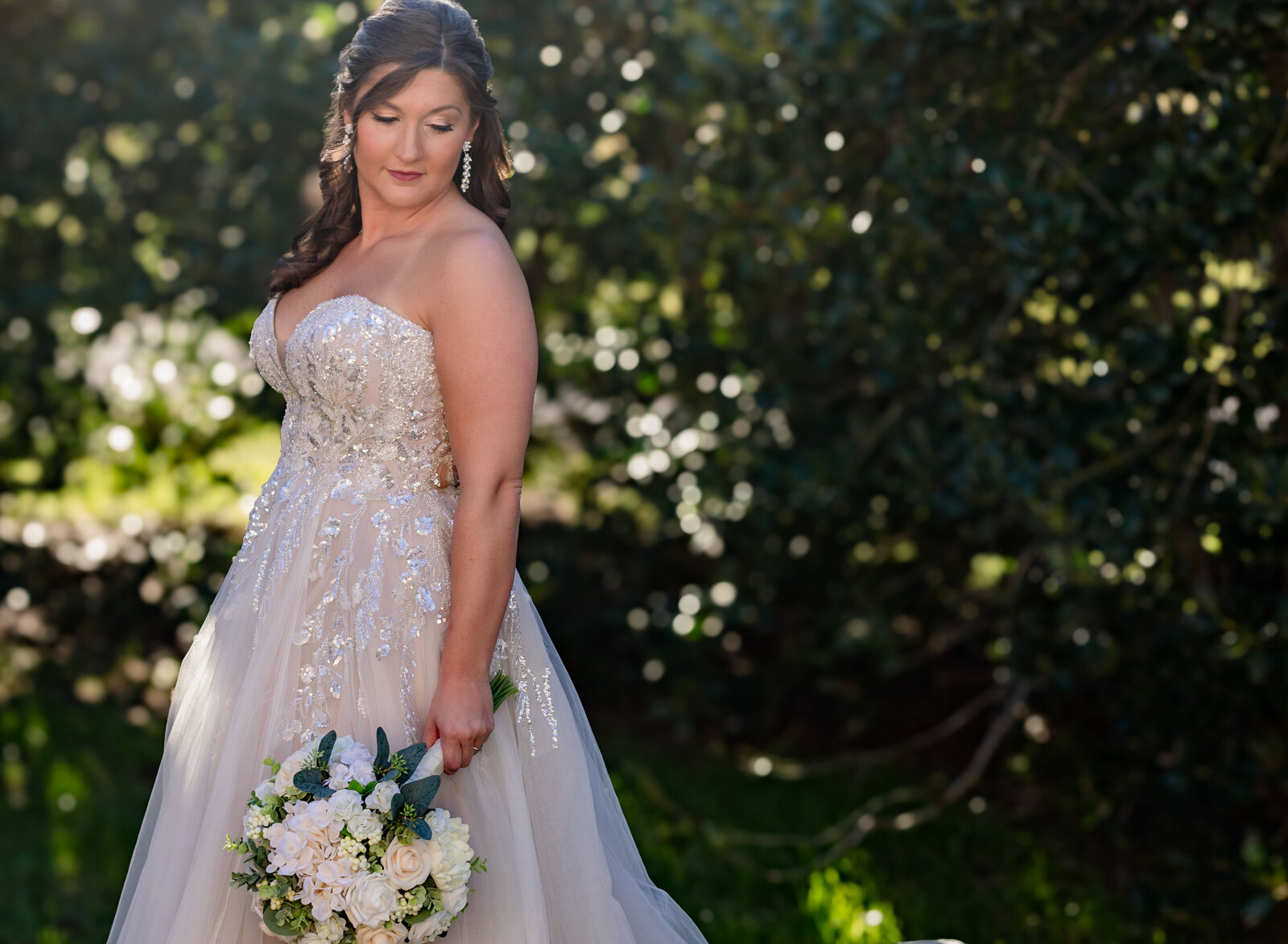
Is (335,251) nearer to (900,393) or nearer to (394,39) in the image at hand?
(394,39)

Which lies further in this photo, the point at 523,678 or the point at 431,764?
the point at 523,678

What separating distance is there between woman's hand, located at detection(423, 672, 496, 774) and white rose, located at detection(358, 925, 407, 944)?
0.27m

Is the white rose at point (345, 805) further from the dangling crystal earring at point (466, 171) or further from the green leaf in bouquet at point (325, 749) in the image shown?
the dangling crystal earring at point (466, 171)

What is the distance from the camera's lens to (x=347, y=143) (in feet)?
7.93

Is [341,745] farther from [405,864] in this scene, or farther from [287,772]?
[405,864]

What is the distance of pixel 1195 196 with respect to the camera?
124 inches

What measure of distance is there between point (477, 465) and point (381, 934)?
757 mm

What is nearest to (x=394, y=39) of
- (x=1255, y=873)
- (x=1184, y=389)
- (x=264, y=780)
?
(x=264, y=780)

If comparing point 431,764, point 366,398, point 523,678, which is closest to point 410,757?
point 431,764

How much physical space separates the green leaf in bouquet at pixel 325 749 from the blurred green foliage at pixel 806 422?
2.18 metres

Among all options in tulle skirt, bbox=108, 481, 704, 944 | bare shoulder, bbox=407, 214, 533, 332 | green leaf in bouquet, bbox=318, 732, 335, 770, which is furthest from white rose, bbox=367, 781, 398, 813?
bare shoulder, bbox=407, 214, 533, 332

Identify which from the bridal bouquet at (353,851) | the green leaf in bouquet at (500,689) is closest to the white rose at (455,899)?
the bridal bouquet at (353,851)

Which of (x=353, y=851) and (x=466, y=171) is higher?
(x=466, y=171)

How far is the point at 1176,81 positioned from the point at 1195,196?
29 centimetres
